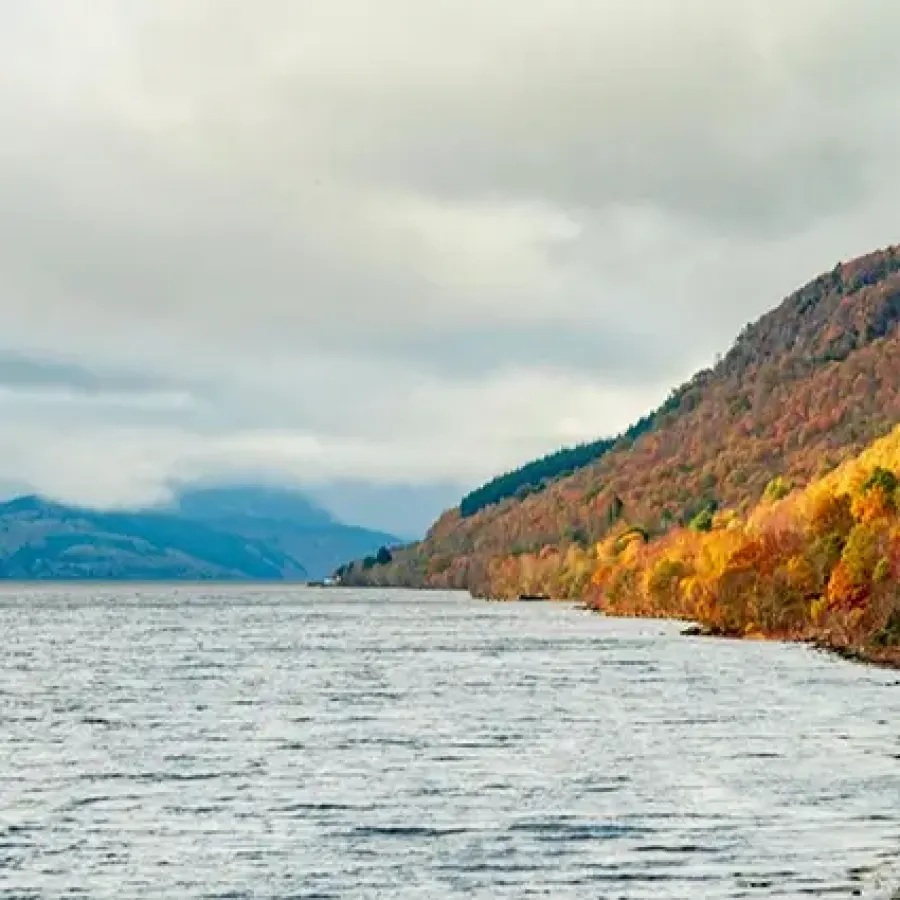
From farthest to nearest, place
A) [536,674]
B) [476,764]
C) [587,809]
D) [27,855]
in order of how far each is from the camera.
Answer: [536,674] → [476,764] → [587,809] → [27,855]

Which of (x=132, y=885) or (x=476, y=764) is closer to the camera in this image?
(x=132, y=885)

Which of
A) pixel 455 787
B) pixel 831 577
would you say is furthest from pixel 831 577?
pixel 455 787

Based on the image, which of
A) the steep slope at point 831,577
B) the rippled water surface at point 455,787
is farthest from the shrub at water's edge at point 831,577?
the rippled water surface at point 455,787

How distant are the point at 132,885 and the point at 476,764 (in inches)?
1054

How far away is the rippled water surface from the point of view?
42969 mm

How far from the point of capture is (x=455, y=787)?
60.0 m

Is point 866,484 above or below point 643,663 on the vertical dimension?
above

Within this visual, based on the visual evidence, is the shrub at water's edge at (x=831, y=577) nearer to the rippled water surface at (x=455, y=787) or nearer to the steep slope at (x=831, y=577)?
the steep slope at (x=831, y=577)

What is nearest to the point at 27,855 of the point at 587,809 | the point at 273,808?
the point at 273,808

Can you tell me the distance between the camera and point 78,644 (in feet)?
630

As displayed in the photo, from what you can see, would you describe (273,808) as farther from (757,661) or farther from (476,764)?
(757,661)

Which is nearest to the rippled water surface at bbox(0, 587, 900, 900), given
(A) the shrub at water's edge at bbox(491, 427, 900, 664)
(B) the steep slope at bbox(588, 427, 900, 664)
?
(B) the steep slope at bbox(588, 427, 900, 664)

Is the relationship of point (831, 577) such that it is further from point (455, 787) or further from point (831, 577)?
point (455, 787)

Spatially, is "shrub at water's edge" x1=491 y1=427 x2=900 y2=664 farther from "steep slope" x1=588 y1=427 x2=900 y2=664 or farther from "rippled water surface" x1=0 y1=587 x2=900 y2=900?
"rippled water surface" x1=0 y1=587 x2=900 y2=900
